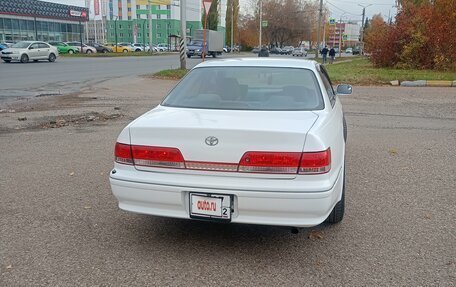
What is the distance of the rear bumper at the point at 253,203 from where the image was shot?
3.00 metres

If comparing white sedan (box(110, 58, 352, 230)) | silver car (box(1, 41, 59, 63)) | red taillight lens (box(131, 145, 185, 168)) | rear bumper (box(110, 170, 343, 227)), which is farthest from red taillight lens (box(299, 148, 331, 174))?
silver car (box(1, 41, 59, 63))

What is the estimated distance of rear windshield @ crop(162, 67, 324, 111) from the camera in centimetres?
394

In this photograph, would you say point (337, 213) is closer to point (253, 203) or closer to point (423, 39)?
point (253, 203)

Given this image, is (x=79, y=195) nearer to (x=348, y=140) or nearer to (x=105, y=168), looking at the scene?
(x=105, y=168)

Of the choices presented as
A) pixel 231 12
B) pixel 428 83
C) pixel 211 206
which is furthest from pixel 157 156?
pixel 231 12

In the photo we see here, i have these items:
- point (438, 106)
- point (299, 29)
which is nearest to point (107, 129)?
point (438, 106)

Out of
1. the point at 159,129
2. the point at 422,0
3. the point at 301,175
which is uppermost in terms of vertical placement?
the point at 422,0

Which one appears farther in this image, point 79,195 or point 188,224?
point 79,195

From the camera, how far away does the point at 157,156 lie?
324 cm

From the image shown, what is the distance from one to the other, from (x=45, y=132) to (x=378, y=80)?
1448cm

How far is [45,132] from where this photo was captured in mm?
8219

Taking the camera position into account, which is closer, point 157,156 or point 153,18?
point 157,156

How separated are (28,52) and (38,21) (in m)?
48.2

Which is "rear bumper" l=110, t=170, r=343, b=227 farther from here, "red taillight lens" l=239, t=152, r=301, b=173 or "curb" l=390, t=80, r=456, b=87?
"curb" l=390, t=80, r=456, b=87
